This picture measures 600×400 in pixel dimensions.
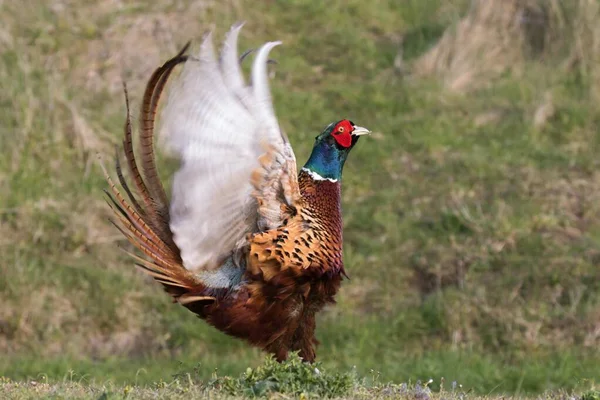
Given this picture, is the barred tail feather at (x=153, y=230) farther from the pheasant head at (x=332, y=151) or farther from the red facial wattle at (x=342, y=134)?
the red facial wattle at (x=342, y=134)

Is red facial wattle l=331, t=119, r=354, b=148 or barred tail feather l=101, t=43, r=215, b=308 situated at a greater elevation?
red facial wattle l=331, t=119, r=354, b=148

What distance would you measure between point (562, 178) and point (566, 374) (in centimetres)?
244

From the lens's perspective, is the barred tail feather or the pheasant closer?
the pheasant

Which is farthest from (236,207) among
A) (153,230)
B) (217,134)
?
(153,230)

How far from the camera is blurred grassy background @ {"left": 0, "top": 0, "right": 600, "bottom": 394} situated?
788 cm

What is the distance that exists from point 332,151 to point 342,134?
0.11 meters

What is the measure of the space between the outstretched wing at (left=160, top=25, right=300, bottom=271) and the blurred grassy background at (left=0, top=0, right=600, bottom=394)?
1563 millimetres

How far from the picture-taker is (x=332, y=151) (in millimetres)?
5648

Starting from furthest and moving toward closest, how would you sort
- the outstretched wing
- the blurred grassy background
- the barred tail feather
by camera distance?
the blurred grassy background → the barred tail feather → the outstretched wing

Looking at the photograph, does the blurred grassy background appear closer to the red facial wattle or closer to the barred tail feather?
the barred tail feather

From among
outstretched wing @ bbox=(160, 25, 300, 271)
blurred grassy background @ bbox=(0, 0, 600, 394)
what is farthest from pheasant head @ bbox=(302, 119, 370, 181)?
blurred grassy background @ bbox=(0, 0, 600, 394)

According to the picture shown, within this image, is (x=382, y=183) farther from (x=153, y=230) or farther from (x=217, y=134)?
(x=217, y=134)

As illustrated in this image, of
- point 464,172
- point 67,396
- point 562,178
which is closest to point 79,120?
point 464,172

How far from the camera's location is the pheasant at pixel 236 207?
5012mm
